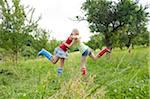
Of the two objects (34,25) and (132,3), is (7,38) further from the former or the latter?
(132,3)

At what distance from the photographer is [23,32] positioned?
1891 centimetres

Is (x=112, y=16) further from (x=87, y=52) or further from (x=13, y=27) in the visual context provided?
(x=87, y=52)

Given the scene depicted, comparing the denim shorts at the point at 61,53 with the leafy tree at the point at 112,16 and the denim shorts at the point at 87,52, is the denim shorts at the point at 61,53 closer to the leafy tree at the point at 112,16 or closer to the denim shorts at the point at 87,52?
the denim shorts at the point at 87,52

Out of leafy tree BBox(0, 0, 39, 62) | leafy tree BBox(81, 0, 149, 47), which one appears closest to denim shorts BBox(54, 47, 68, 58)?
leafy tree BBox(0, 0, 39, 62)

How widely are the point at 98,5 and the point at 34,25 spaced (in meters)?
5.98

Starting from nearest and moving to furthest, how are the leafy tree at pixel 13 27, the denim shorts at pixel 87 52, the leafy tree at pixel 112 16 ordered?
the denim shorts at pixel 87 52
the leafy tree at pixel 13 27
the leafy tree at pixel 112 16

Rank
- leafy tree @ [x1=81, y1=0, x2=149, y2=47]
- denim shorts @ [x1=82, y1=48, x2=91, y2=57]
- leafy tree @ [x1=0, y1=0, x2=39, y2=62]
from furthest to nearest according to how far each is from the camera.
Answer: leafy tree @ [x1=81, y1=0, x2=149, y2=47]
leafy tree @ [x1=0, y1=0, x2=39, y2=62]
denim shorts @ [x1=82, y1=48, x2=91, y2=57]

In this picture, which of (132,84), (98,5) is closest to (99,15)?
(98,5)

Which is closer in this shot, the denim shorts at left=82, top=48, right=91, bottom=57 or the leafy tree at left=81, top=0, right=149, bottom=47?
the denim shorts at left=82, top=48, right=91, bottom=57

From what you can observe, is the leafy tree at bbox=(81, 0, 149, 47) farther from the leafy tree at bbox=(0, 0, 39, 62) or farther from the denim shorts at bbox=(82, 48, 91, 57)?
the denim shorts at bbox=(82, 48, 91, 57)

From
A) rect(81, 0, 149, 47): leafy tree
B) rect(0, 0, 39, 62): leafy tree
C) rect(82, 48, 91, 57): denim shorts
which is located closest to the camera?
rect(82, 48, 91, 57): denim shorts

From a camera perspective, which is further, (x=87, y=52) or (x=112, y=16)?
(x=112, y=16)

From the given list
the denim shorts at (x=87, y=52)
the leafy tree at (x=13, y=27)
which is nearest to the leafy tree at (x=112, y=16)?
the leafy tree at (x=13, y=27)

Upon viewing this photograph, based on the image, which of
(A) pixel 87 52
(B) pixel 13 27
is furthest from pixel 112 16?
(A) pixel 87 52
